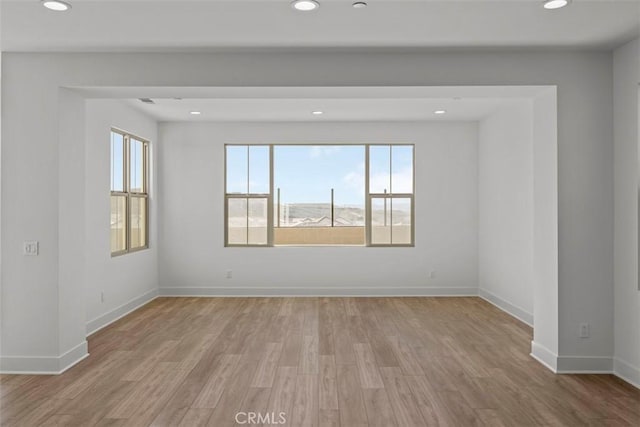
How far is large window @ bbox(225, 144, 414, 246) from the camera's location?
270 inches

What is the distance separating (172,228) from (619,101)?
581cm

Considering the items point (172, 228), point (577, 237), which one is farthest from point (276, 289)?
point (577, 237)

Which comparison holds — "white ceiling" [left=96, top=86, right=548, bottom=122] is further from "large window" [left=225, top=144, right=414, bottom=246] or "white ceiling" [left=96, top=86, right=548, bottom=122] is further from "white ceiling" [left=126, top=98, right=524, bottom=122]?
"large window" [left=225, top=144, right=414, bottom=246]

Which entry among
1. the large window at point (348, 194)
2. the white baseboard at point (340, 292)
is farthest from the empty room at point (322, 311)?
Result: the large window at point (348, 194)

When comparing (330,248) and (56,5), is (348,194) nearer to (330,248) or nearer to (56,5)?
(330,248)

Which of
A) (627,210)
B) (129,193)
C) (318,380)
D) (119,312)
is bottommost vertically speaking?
(318,380)

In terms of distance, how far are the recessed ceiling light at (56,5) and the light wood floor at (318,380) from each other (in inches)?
105

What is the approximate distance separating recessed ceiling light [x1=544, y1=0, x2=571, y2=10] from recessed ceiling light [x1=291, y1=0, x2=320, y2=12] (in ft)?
4.79

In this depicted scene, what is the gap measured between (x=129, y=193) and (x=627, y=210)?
5.56m

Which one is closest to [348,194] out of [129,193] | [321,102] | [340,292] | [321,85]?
[340,292]

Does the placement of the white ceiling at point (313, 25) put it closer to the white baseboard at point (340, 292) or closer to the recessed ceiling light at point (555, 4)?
the recessed ceiling light at point (555, 4)

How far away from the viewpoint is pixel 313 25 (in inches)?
123

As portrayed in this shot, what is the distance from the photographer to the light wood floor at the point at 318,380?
291 cm

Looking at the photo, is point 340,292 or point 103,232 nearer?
point 103,232
